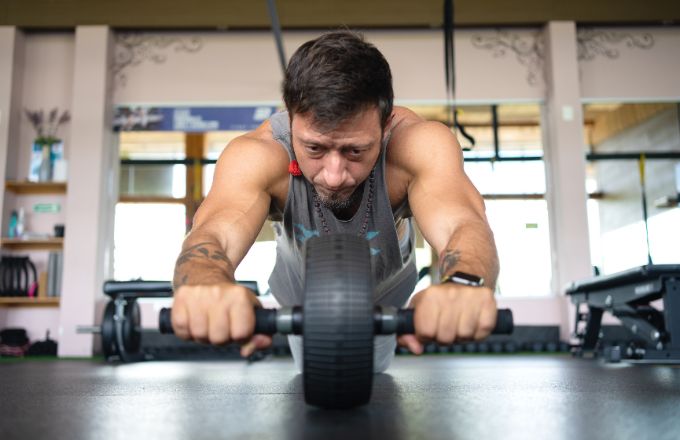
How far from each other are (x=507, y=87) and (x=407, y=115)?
4395mm

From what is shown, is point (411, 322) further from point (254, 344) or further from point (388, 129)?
point (388, 129)

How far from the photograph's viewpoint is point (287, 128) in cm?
152

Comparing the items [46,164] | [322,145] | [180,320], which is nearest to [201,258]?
[180,320]

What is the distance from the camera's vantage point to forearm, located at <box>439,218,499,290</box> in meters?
1.12

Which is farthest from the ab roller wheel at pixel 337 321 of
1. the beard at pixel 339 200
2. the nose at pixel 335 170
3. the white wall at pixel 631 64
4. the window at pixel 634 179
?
the white wall at pixel 631 64

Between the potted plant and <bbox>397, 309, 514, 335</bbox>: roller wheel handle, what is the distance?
519 centimetres

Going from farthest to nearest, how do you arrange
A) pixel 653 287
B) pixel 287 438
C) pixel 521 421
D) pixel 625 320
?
pixel 625 320 < pixel 653 287 < pixel 521 421 < pixel 287 438

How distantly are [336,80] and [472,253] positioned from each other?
418 mm

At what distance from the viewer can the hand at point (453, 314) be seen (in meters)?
0.94

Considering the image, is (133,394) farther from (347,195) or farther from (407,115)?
(407,115)

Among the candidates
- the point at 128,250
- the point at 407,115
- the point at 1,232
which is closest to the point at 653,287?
the point at 407,115

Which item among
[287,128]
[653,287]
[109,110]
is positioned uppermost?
[109,110]

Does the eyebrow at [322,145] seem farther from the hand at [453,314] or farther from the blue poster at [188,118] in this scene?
the blue poster at [188,118]

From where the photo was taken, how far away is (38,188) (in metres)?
5.54
